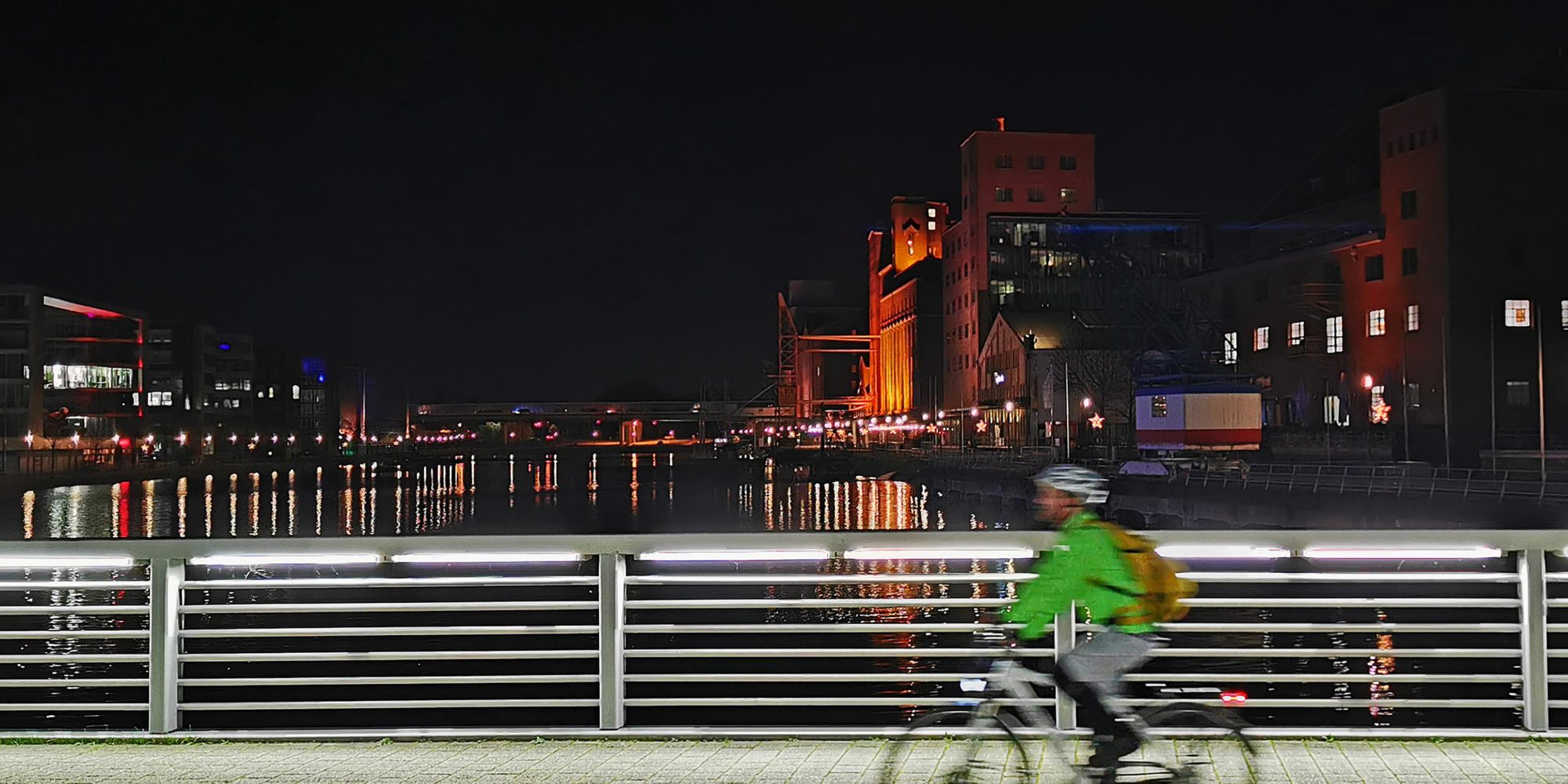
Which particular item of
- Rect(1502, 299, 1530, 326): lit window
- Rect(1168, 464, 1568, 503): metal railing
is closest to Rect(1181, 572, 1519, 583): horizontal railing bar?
Result: Rect(1168, 464, 1568, 503): metal railing

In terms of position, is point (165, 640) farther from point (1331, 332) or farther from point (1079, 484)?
point (1331, 332)

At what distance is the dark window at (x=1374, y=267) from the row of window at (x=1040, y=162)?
224 feet

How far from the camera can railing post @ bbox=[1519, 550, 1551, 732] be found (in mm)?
9328

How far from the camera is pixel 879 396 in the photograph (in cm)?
18662

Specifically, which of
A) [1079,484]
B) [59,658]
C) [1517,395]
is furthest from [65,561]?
[1517,395]

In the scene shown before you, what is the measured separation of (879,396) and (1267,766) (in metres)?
178

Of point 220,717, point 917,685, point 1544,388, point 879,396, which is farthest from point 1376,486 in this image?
point 879,396

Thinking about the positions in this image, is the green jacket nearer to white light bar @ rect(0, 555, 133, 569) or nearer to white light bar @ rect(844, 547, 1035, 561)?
white light bar @ rect(844, 547, 1035, 561)

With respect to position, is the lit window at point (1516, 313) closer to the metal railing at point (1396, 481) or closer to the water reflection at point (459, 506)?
the metal railing at point (1396, 481)

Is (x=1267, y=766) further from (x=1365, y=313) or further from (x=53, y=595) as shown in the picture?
(x=1365, y=313)

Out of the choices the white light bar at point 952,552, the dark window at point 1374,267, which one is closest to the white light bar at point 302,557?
the white light bar at point 952,552

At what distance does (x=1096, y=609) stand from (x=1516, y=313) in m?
64.8

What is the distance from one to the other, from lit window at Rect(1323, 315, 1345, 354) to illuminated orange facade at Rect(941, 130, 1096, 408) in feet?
190

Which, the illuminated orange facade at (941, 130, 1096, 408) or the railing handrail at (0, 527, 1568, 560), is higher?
the illuminated orange facade at (941, 130, 1096, 408)
